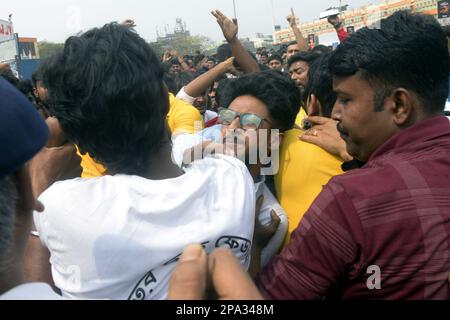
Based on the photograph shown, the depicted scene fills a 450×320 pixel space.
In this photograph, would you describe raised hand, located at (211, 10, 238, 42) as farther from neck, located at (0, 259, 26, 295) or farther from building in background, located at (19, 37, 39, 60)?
building in background, located at (19, 37, 39, 60)

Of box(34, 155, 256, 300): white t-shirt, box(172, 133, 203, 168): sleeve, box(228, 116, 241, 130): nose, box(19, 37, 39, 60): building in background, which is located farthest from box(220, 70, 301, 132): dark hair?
box(19, 37, 39, 60): building in background

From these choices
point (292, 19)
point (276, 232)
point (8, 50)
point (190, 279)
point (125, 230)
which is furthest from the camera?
point (8, 50)

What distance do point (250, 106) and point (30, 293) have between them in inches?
56.5

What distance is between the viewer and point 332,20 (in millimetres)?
6324

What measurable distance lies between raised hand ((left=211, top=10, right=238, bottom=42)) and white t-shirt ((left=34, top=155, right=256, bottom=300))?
9.23 ft

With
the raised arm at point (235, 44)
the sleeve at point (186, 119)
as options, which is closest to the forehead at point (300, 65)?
the raised arm at point (235, 44)

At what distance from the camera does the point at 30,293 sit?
0.83m

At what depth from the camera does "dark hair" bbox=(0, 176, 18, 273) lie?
33.8 inches

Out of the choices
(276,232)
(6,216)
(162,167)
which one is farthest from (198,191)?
(276,232)

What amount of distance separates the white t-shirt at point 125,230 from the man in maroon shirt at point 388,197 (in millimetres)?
242

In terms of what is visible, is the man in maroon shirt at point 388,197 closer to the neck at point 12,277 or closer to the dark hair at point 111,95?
the dark hair at point 111,95

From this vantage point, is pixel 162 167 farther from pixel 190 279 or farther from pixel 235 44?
pixel 235 44
